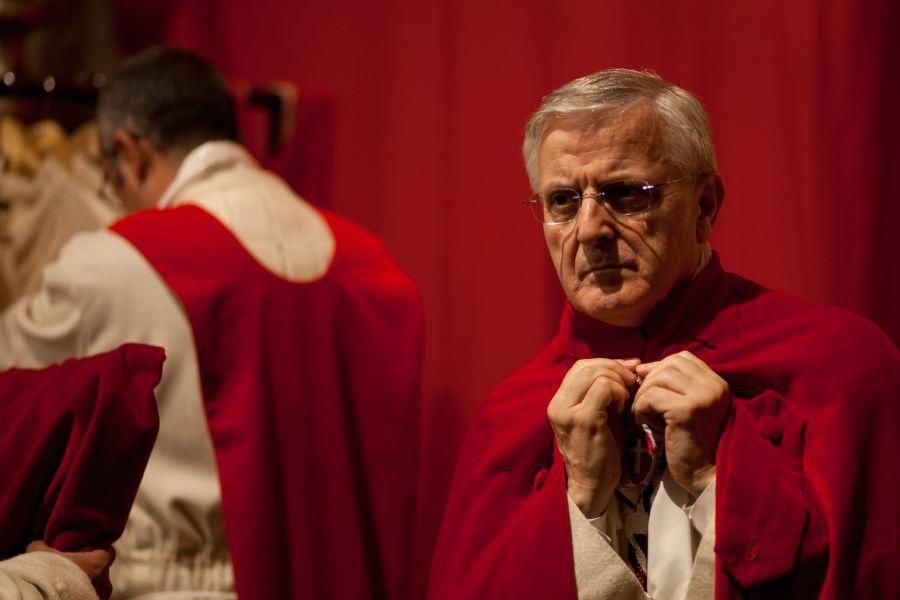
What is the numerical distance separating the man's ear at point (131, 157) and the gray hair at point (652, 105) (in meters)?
1.26

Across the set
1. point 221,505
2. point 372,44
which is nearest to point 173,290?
point 221,505

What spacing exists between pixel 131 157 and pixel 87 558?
1164mm

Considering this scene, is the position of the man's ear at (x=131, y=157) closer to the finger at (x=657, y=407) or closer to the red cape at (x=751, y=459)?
the red cape at (x=751, y=459)

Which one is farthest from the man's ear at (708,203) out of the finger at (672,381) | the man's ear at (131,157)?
the man's ear at (131,157)

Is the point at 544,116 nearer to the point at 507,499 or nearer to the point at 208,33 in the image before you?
the point at 507,499

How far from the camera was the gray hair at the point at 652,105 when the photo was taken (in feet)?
5.25

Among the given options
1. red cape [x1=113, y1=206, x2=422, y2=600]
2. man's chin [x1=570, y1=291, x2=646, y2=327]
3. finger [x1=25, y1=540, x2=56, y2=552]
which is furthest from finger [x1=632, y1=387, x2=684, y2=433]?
red cape [x1=113, y1=206, x2=422, y2=600]

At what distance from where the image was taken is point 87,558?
1703 millimetres

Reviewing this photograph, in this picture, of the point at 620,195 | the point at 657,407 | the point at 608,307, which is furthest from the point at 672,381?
the point at 620,195

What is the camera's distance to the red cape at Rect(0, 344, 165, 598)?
171 centimetres

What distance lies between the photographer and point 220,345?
7.75 feet

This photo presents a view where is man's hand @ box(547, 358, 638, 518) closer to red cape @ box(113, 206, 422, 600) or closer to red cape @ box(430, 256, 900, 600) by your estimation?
red cape @ box(430, 256, 900, 600)

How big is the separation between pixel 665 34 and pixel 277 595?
1.28 metres

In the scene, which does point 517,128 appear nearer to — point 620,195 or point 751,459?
point 620,195
